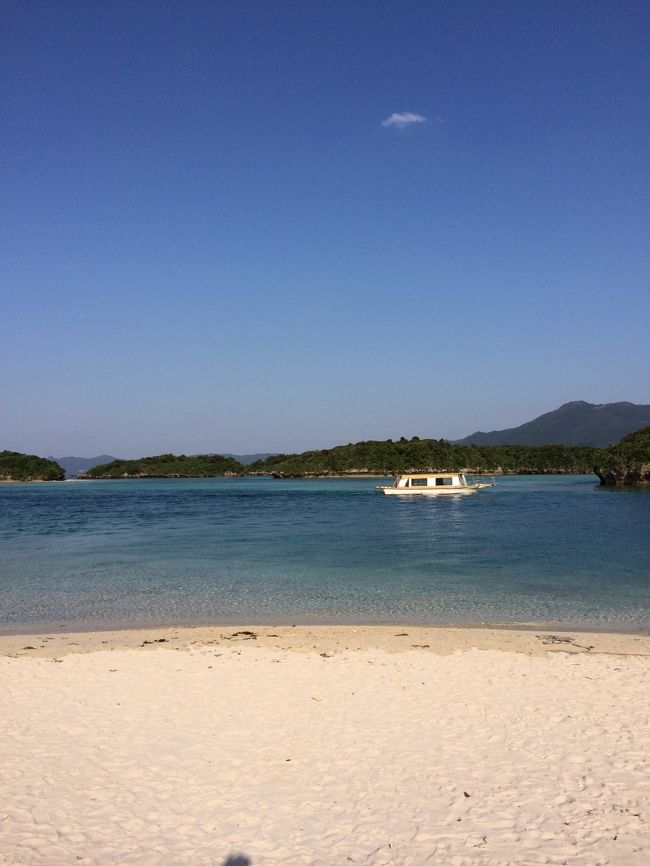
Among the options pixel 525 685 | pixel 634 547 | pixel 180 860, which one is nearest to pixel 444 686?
pixel 525 685

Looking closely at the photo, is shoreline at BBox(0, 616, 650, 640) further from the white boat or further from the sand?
the white boat

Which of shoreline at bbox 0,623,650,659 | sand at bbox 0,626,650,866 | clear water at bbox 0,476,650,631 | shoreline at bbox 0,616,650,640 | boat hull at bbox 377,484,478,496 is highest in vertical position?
sand at bbox 0,626,650,866

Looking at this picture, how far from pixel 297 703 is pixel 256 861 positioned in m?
4.33

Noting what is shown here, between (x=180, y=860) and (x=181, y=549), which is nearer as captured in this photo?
(x=180, y=860)

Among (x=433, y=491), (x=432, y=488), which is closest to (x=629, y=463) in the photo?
(x=433, y=491)

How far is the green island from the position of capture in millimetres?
103812

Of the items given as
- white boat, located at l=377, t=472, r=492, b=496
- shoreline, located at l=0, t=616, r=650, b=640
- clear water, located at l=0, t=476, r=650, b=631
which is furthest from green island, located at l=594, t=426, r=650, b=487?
shoreline, located at l=0, t=616, r=650, b=640

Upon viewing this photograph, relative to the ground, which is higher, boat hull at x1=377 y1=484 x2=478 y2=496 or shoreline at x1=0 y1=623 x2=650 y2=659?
shoreline at x1=0 y1=623 x2=650 y2=659

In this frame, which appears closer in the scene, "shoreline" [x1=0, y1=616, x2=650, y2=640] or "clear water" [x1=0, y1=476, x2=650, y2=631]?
"shoreline" [x1=0, y1=616, x2=650, y2=640]

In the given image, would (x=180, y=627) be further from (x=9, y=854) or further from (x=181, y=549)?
(x=181, y=549)

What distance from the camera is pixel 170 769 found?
769 centimetres

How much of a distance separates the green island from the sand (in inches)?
4024

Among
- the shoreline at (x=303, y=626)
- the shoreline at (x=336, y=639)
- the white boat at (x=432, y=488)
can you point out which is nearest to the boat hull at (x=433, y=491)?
the white boat at (x=432, y=488)

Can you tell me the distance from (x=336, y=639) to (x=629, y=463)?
10493 cm
